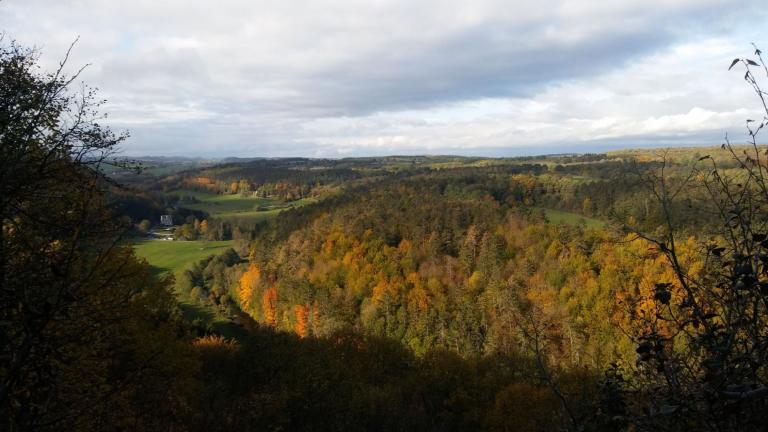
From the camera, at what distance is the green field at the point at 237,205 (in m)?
95.7

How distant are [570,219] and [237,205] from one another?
248ft

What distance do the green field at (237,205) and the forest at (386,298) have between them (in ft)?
4.75

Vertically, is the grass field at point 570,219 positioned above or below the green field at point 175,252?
above

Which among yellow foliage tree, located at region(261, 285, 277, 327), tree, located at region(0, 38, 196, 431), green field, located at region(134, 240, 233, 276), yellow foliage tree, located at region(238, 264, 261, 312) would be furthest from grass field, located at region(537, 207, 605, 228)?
tree, located at region(0, 38, 196, 431)

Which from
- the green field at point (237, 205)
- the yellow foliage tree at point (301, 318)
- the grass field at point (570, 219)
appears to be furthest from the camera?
the green field at point (237, 205)

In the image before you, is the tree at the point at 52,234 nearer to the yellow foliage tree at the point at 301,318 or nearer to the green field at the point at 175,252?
the yellow foliage tree at the point at 301,318

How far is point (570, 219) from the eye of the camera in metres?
66.4

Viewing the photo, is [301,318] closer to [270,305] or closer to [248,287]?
[270,305]

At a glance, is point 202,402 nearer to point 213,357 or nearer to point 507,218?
point 213,357

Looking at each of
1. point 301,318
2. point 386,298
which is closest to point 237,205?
point 301,318

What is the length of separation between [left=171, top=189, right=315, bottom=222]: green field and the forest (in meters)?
1.45

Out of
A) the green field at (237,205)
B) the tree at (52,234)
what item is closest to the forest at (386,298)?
the tree at (52,234)

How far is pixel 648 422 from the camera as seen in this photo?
3.33 m

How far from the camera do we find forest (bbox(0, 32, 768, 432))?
3.75 metres
